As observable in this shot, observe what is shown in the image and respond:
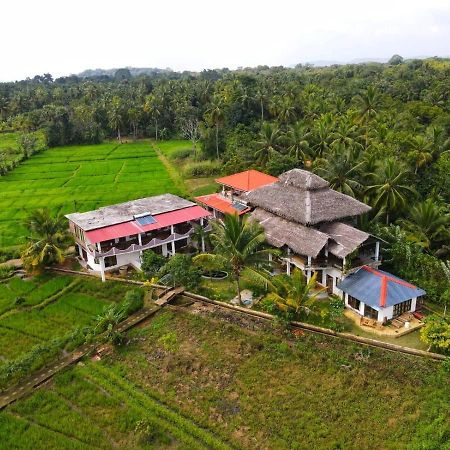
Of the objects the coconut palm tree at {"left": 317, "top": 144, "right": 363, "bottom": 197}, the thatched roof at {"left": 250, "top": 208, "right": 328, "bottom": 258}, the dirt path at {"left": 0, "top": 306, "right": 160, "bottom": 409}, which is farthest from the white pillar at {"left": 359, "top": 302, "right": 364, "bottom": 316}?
the dirt path at {"left": 0, "top": 306, "right": 160, "bottom": 409}

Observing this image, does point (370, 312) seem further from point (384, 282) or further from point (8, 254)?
point (8, 254)

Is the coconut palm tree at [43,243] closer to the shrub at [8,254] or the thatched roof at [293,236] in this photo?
the shrub at [8,254]

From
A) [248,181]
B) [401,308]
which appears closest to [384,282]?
[401,308]

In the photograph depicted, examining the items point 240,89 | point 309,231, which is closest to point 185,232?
point 309,231

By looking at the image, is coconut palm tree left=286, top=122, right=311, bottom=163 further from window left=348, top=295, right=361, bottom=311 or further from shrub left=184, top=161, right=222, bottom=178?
window left=348, top=295, right=361, bottom=311

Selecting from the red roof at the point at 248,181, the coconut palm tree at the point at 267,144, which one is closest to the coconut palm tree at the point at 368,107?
the coconut palm tree at the point at 267,144
